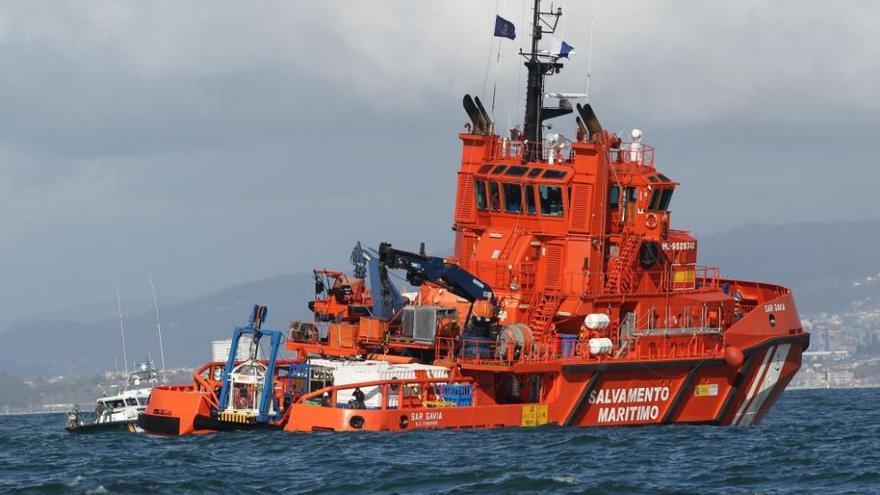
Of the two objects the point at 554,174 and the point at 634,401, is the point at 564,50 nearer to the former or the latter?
the point at 554,174

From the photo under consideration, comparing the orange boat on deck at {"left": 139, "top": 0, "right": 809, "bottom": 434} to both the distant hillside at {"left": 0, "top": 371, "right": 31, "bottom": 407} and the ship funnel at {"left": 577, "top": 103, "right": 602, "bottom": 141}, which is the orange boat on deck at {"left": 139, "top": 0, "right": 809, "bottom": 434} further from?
the distant hillside at {"left": 0, "top": 371, "right": 31, "bottom": 407}

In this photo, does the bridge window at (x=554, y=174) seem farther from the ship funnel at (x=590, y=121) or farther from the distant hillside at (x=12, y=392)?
the distant hillside at (x=12, y=392)

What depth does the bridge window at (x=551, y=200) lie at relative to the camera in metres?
45.8

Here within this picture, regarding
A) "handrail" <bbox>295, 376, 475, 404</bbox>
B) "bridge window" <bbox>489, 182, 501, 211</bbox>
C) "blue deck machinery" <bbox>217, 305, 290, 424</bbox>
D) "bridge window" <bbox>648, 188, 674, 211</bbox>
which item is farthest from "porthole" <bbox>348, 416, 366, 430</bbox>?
"bridge window" <bbox>648, 188, 674, 211</bbox>

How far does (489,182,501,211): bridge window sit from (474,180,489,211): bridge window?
20 cm

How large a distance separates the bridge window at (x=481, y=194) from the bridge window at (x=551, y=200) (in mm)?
1809

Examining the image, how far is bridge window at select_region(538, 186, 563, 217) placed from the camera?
4581 centimetres

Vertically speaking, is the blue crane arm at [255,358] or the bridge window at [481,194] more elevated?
the bridge window at [481,194]

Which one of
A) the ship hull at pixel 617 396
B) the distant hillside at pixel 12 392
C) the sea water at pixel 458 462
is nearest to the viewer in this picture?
the sea water at pixel 458 462

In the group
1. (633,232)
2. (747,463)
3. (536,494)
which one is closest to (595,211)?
(633,232)

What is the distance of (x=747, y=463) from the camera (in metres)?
35.8

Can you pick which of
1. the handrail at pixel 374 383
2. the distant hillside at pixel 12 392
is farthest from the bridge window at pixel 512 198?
the distant hillside at pixel 12 392

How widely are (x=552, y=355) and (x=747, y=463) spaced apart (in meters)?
8.11

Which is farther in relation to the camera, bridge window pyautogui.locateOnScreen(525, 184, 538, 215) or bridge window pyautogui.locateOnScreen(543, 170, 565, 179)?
bridge window pyautogui.locateOnScreen(525, 184, 538, 215)
